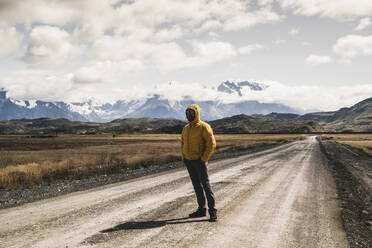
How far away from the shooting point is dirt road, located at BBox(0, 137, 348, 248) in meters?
4.97

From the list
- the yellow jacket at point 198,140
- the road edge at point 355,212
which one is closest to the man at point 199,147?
the yellow jacket at point 198,140

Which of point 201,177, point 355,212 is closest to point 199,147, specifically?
point 201,177

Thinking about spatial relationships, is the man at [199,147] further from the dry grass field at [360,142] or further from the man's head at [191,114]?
the dry grass field at [360,142]

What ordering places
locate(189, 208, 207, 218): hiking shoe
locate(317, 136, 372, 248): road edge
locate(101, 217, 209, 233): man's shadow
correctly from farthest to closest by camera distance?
locate(189, 208, 207, 218): hiking shoe → locate(101, 217, 209, 233): man's shadow → locate(317, 136, 372, 248): road edge

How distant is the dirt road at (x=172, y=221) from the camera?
4973 mm

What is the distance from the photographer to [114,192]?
9.52 m

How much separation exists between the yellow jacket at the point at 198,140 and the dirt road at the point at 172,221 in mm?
1520

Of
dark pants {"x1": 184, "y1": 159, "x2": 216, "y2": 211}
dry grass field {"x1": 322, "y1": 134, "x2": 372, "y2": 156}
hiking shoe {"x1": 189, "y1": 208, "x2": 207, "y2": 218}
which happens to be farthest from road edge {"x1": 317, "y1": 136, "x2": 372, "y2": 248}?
dry grass field {"x1": 322, "y1": 134, "x2": 372, "y2": 156}

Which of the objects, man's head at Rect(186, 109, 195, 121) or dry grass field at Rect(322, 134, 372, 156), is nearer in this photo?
man's head at Rect(186, 109, 195, 121)

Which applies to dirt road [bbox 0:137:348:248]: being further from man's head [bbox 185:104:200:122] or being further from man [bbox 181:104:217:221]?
man's head [bbox 185:104:200:122]

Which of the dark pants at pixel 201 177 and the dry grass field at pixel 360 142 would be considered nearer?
the dark pants at pixel 201 177

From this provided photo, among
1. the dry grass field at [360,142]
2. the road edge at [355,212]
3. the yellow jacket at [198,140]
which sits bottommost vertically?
the dry grass field at [360,142]

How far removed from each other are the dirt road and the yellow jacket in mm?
1520

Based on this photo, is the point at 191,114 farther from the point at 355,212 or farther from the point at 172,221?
the point at 355,212
